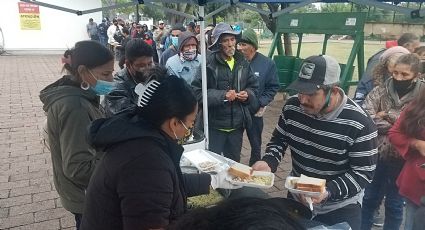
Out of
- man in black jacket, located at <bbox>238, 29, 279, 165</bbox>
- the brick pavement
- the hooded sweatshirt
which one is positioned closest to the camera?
the hooded sweatshirt

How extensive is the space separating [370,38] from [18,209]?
28134 mm

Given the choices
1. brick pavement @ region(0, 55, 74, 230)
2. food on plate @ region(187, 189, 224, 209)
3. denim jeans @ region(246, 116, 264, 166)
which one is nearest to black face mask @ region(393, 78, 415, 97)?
denim jeans @ region(246, 116, 264, 166)

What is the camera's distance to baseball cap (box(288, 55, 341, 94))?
6.68 feet

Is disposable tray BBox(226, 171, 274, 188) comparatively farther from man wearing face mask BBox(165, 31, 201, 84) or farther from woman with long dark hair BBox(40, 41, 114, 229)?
man wearing face mask BBox(165, 31, 201, 84)

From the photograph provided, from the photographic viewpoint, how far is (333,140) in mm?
2111

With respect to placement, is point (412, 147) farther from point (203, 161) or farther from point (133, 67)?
point (133, 67)

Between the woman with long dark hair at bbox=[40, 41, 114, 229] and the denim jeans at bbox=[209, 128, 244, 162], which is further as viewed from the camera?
the denim jeans at bbox=[209, 128, 244, 162]

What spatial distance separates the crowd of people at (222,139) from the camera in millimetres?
1319

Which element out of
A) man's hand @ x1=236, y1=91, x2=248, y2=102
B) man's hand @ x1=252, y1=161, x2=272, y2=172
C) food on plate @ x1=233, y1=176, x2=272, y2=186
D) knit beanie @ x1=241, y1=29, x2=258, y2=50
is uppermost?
knit beanie @ x1=241, y1=29, x2=258, y2=50

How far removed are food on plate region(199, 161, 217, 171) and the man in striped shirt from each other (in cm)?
65

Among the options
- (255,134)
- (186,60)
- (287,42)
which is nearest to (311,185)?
(255,134)

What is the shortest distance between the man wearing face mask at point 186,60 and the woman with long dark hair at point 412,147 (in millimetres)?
2491

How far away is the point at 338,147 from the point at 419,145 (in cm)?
71

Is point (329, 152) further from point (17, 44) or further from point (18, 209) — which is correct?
point (17, 44)
